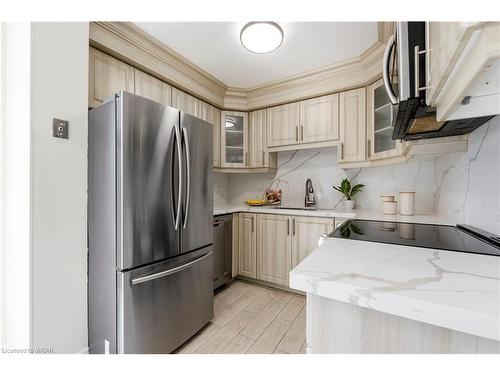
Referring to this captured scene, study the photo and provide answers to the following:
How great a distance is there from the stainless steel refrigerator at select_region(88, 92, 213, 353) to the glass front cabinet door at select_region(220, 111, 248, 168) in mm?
1147

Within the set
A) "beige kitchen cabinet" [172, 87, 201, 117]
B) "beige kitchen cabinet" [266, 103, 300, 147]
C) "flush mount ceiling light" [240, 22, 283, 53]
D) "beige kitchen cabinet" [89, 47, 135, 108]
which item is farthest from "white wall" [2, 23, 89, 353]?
"beige kitchen cabinet" [266, 103, 300, 147]

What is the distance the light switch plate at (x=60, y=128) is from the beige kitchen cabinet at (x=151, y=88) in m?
0.68

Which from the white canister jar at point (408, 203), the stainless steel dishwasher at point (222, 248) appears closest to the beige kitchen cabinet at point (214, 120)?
the stainless steel dishwasher at point (222, 248)

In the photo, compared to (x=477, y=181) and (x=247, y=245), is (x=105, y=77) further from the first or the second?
(x=477, y=181)

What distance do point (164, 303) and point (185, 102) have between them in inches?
70.9

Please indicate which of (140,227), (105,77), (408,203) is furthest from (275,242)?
(105,77)

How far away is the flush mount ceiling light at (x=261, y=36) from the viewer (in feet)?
5.08

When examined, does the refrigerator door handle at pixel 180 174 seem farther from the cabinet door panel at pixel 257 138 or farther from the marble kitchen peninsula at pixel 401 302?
the cabinet door panel at pixel 257 138

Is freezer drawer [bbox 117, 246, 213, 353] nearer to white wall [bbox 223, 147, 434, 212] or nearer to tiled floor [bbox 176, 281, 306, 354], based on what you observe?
tiled floor [bbox 176, 281, 306, 354]

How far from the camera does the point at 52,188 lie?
1.25m

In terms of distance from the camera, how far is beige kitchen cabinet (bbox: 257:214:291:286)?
2316 millimetres

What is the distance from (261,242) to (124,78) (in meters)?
1.94

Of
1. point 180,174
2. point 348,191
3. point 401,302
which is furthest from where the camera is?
point 348,191

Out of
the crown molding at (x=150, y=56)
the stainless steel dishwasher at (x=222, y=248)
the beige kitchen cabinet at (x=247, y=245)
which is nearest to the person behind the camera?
the crown molding at (x=150, y=56)
